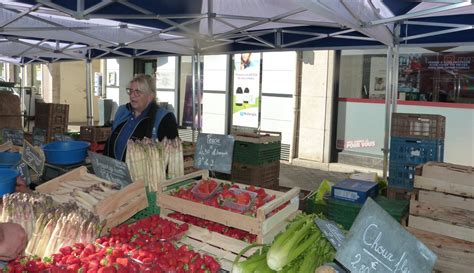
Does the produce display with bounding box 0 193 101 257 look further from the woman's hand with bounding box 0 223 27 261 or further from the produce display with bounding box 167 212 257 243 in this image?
the produce display with bounding box 167 212 257 243

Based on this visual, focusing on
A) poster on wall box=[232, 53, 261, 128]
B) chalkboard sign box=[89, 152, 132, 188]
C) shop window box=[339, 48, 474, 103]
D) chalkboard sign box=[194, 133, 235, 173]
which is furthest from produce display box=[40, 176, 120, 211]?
poster on wall box=[232, 53, 261, 128]

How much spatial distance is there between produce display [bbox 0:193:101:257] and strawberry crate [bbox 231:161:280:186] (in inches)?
162

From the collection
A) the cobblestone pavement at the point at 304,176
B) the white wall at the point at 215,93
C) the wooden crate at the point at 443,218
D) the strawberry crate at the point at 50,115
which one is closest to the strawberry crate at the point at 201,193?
the wooden crate at the point at 443,218

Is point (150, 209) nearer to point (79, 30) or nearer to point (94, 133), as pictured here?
point (79, 30)

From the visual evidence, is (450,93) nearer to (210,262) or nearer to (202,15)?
(202,15)

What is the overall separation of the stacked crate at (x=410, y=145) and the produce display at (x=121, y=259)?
11.6 feet

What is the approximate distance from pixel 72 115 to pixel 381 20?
1946 centimetres

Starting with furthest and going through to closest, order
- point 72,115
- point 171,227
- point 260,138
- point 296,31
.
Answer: point 72,115
point 260,138
point 296,31
point 171,227

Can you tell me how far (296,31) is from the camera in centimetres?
560

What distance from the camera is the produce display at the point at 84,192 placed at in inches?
111

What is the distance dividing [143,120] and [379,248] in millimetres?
2819

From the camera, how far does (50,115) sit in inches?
300

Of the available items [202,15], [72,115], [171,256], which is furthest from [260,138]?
[72,115]

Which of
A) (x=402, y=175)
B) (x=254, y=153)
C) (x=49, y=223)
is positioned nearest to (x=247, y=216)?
(x=49, y=223)
